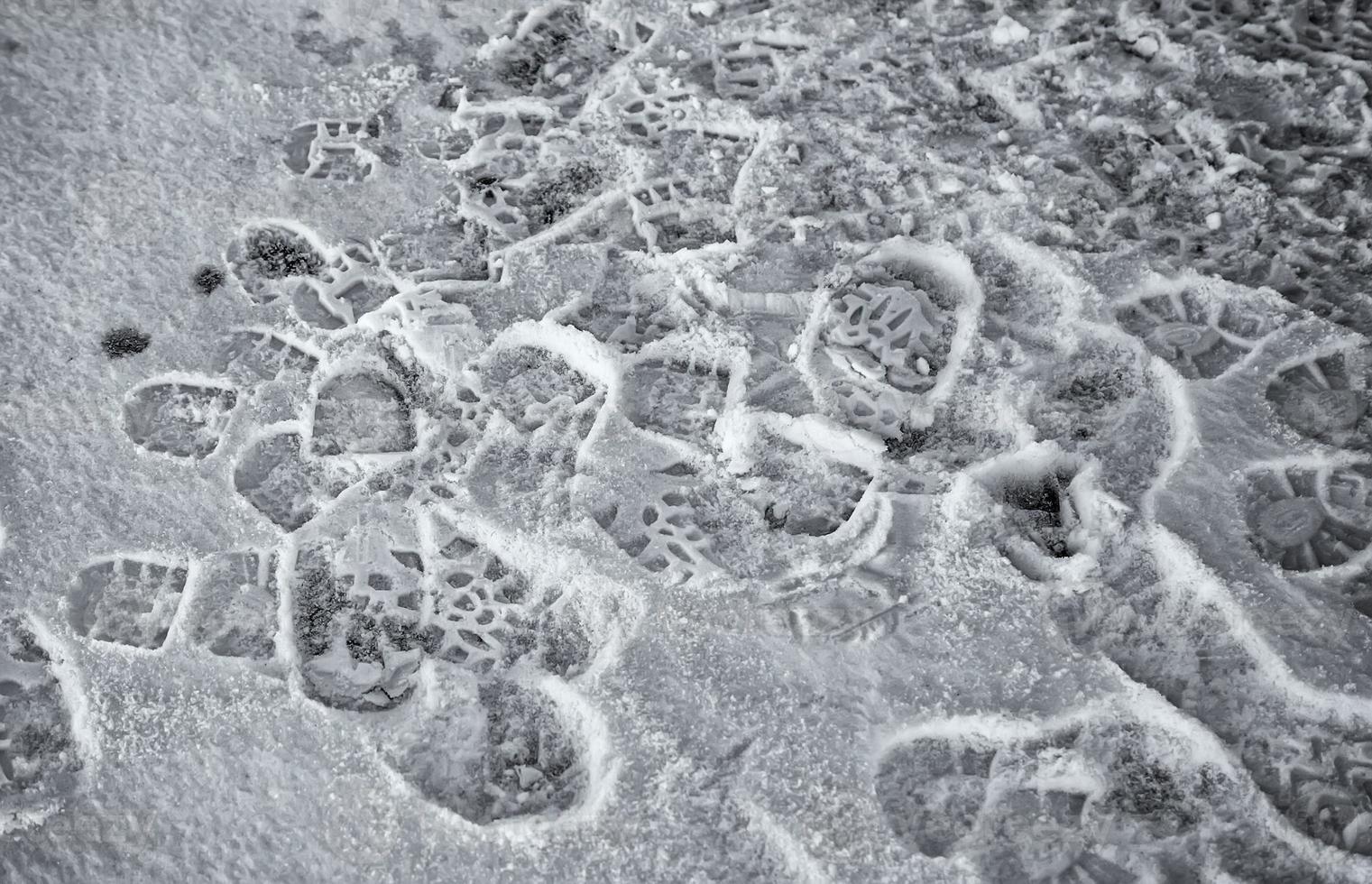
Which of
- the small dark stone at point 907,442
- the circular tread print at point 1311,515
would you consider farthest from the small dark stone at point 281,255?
the circular tread print at point 1311,515

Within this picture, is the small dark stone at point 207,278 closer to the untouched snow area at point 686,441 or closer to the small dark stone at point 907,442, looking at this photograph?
the untouched snow area at point 686,441

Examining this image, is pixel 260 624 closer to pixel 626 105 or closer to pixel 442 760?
pixel 442 760

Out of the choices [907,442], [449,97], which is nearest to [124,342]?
[449,97]

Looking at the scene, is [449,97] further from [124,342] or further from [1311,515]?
[1311,515]

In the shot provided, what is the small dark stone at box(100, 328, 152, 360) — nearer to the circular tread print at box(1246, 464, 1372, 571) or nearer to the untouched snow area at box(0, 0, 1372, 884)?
the untouched snow area at box(0, 0, 1372, 884)

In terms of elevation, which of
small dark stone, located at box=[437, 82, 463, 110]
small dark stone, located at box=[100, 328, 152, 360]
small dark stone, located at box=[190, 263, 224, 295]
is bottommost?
small dark stone, located at box=[100, 328, 152, 360]

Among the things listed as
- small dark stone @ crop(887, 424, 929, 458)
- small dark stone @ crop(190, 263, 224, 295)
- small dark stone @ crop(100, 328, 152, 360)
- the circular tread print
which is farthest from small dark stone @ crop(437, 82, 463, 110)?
the circular tread print
